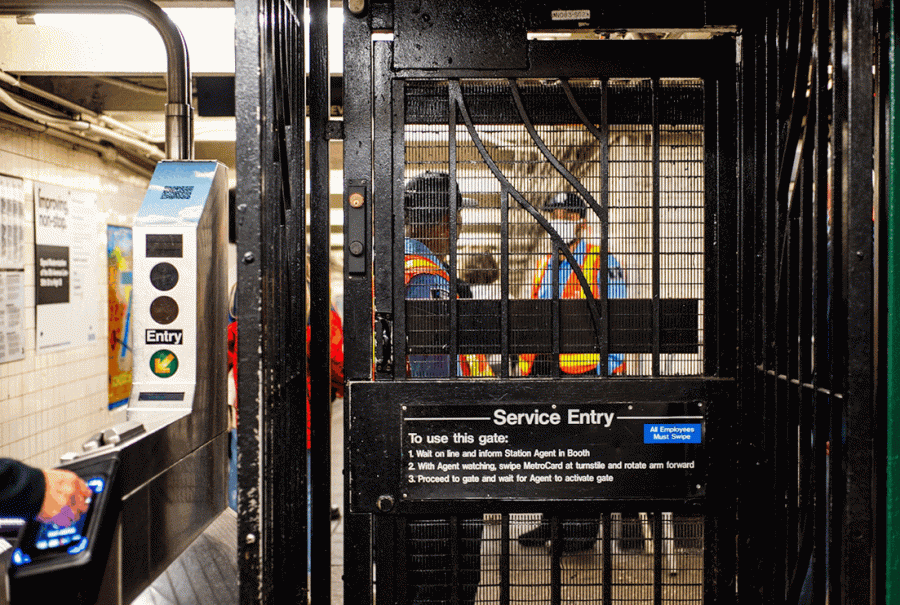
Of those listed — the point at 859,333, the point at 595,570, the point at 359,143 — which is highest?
the point at 359,143

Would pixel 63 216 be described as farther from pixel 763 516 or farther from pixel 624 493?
pixel 763 516

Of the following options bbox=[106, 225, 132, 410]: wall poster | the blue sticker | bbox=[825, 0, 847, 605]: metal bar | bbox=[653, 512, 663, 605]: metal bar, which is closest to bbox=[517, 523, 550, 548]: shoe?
bbox=[653, 512, 663, 605]: metal bar

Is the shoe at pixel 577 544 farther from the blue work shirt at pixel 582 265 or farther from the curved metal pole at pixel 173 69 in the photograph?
the curved metal pole at pixel 173 69

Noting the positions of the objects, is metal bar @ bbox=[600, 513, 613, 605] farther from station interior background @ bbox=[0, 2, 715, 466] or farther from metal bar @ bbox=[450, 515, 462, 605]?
station interior background @ bbox=[0, 2, 715, 466]

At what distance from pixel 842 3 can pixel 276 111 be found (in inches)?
54.1

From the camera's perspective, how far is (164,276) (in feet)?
8.61

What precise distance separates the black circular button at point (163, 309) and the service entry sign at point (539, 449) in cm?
115

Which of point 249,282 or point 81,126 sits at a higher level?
point 81,126

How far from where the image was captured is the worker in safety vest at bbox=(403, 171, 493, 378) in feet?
6.92

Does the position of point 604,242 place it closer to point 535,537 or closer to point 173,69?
point 535,537

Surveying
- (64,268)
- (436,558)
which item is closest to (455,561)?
(436,558)

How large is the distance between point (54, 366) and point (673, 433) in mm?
4657

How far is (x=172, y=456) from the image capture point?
244 centimetres

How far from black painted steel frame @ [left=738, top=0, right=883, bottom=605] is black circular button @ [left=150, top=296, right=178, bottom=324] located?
2076 mm
